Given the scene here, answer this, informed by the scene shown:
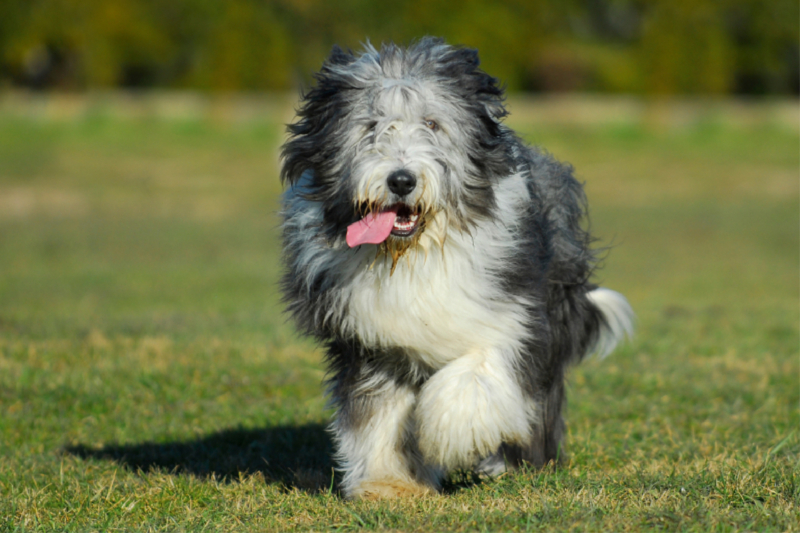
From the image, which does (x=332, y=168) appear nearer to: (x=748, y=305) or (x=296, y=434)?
(x=296, y=434)

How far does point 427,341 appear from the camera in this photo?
400cm

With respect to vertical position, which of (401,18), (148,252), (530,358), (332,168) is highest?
(401,18)

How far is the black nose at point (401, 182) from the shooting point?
3.72m

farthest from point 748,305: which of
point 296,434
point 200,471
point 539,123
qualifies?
point 539,123

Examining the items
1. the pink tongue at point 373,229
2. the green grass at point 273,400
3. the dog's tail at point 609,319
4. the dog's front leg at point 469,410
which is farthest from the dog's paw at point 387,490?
the dog's tail at point 609,319

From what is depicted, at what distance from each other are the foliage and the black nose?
27603 mm

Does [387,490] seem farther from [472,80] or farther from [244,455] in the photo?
[472,80]

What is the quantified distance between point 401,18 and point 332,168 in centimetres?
3137

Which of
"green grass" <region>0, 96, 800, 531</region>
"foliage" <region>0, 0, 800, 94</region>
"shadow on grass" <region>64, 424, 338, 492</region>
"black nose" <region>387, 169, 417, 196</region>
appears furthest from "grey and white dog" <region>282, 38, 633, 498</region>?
"foliage" <region>0, 0, 800, 94</region>

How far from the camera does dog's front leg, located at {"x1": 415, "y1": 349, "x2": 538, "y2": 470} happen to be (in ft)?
12.9

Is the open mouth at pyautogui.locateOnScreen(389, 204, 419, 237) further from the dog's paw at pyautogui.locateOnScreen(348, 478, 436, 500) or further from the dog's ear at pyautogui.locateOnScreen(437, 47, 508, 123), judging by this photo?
the dog's paw at pyautogui.locateOnScreen(348, 478, 436, 500)

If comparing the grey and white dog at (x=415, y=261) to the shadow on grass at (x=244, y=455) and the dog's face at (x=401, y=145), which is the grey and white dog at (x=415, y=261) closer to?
the dog's face at (x=401, y=145)

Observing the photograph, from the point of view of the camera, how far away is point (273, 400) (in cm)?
645

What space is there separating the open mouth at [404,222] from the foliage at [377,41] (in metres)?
27.5
